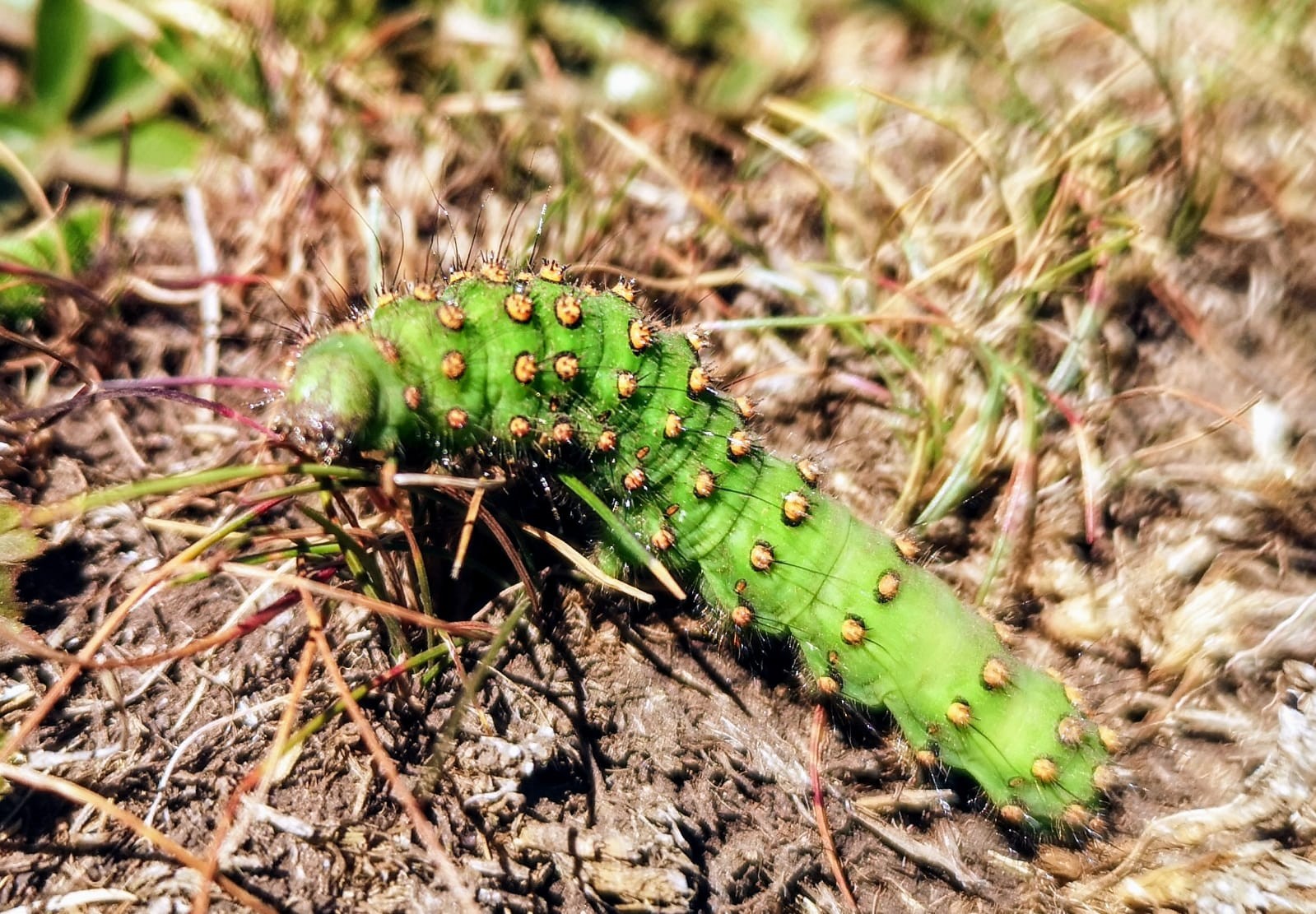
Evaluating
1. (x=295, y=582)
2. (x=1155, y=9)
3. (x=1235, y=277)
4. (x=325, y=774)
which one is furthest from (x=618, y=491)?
(x=1155, y=9)

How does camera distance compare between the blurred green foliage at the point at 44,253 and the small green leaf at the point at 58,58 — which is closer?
the blurred green foliage at the point at 44,253

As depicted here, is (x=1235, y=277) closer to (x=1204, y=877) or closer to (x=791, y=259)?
(x=791, y=259)

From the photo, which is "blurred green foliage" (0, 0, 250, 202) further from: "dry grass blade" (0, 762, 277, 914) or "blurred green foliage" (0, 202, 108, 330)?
"dry grass blade" (0, 762, 277, 914)

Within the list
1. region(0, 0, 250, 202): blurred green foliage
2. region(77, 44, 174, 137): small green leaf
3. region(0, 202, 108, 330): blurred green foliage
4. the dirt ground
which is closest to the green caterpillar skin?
the dirt ground

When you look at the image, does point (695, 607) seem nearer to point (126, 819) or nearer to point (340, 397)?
point (340, 397)

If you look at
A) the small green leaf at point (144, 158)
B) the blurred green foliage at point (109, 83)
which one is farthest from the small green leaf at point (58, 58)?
the small green leaf at point (144, 158)

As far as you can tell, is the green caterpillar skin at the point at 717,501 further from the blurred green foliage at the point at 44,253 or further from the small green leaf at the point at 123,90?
the small green leaf at the point at 123,90
